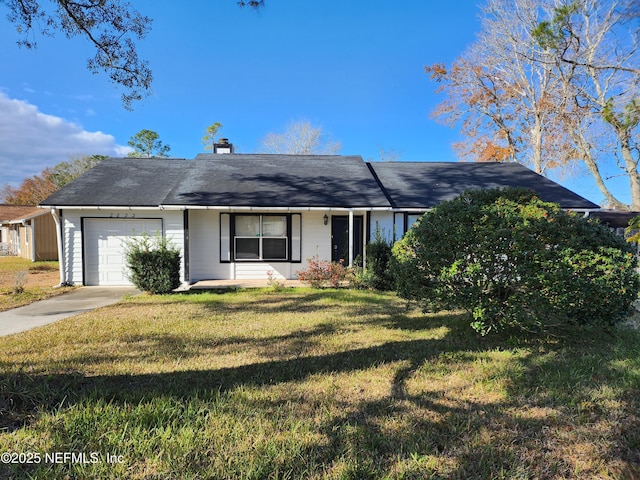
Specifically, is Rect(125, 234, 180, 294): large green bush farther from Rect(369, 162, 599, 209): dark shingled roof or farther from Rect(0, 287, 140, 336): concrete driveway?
Rect(369, 162, 599, 209): dark shingled roof

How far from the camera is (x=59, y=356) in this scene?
4.11 meters

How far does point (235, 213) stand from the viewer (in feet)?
35.3

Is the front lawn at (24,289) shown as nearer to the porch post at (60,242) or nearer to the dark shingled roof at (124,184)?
the porch post at (60,242)

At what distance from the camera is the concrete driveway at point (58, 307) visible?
19.5 feet

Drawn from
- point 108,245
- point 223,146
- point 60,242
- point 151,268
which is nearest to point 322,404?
point 151,268

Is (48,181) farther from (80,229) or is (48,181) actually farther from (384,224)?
(384,224)

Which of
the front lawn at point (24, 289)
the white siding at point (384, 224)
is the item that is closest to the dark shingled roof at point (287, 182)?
the white siding at point (384, 224)

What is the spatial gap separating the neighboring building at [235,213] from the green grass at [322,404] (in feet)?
18.2

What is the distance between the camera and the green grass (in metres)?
2.22

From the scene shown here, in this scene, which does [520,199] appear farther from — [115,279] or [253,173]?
[115,279]

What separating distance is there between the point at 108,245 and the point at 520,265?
432 inches

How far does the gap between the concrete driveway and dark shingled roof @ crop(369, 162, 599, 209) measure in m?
8.54

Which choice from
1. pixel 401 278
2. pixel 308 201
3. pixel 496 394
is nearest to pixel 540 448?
pixel 496 394

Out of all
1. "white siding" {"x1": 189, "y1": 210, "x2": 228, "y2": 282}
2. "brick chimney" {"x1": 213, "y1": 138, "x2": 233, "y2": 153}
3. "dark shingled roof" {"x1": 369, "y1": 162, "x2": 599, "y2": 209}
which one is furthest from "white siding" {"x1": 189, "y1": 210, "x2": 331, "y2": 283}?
"brick chimney" {"x1": 213, "y1": 138, "x2": 233, "y2": 153}
